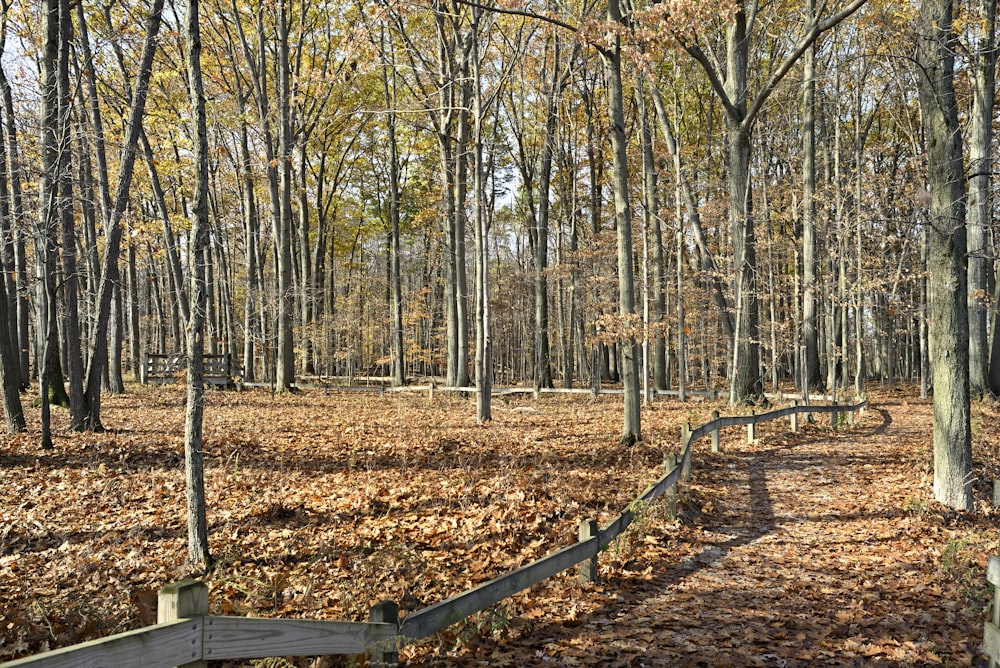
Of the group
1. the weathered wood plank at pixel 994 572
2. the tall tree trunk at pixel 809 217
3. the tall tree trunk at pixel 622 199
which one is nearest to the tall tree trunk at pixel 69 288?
the tall tree trunk at pixel 622 199

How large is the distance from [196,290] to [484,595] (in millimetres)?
3839

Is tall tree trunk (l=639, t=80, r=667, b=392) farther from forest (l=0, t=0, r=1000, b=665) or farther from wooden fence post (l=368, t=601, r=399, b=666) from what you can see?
wooden fence post (l=368, t=601, r=399, b=666)

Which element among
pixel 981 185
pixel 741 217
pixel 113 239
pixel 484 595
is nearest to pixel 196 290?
pixel 484 595

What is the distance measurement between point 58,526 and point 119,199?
7.55m

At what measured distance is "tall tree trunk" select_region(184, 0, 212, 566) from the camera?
6207 millimetres

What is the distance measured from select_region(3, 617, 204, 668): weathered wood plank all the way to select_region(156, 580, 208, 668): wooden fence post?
0.03 metres

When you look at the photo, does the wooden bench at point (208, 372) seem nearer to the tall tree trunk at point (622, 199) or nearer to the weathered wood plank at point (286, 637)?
the tall tree trunk at point (622, 199)

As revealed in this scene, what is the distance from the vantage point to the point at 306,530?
24.5 ft

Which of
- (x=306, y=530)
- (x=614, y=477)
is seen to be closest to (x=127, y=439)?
(x=306, y=530)

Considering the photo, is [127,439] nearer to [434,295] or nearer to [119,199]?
[119,199]

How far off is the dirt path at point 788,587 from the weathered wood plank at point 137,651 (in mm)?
2377

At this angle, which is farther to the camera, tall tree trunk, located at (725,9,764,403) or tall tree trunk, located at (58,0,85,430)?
tall tree trunk, located at (725,9,764,403)

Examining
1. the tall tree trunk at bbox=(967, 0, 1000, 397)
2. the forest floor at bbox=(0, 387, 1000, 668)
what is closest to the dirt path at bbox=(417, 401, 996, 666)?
the forest floor at bbox=(0, 387, 1000, 668)

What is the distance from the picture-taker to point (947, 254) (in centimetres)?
857
